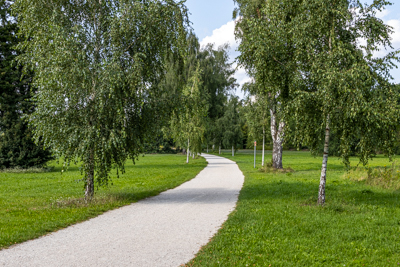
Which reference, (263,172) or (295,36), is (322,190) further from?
(263,172)

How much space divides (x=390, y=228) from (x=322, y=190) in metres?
2.48

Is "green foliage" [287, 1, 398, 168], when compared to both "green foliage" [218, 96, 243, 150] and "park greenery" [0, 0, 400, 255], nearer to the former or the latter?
"park greenery" [0, 0, 400, 255]

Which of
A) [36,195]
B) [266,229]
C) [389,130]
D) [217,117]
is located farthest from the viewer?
[217,117]

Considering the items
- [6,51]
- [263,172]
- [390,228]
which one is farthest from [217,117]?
[390,228]

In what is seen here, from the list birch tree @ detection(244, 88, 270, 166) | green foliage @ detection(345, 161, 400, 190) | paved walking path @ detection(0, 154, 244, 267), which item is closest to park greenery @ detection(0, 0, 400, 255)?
paved walking path @ detection(0, 154, 244, 267)

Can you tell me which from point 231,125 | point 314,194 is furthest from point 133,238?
point 231,125

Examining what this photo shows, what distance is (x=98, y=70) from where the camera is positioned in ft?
28.8

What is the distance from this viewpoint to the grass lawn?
16.6 feet

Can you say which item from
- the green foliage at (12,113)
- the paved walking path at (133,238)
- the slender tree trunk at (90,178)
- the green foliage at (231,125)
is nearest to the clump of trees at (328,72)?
the paved walking path at (133,238)

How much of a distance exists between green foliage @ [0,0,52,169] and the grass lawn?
1532 centimetres

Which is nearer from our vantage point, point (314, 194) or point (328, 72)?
point (328, 72)

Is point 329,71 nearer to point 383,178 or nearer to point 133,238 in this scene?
point 133,238

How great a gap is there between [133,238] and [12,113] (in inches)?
681

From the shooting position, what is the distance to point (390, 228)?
6773 mm
